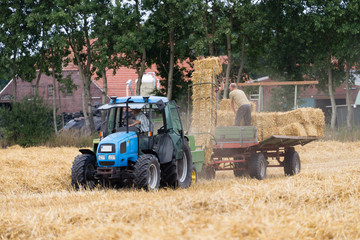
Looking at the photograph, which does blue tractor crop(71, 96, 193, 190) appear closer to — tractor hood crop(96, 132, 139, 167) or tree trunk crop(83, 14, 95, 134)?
tractor hood crop(96, 132, 139, 167)

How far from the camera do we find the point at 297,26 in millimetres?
30781

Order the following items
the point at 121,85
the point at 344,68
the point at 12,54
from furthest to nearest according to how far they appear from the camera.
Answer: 1. the point at 121,85
2. the point at 344,68
3. the point at 12,54

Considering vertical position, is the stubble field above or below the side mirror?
below

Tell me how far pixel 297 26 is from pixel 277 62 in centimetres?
248

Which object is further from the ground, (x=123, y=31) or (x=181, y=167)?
(x=123, y=31)

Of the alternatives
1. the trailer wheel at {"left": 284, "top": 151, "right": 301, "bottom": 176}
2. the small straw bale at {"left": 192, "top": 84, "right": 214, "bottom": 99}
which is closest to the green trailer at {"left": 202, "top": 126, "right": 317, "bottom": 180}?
the trailer wheel at {"left": 284, "top": 151, "right": 301, "bottom": 176}

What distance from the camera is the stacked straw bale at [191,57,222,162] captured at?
15.2 metres

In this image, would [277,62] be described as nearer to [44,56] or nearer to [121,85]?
[44,56]

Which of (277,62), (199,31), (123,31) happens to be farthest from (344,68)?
(123,31)

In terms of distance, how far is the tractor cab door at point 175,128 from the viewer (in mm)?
12109

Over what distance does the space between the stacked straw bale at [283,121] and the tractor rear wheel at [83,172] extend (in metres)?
5.25

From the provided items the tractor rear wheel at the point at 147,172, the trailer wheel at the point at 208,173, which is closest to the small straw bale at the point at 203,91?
the trailer wheel at the point at 208,173

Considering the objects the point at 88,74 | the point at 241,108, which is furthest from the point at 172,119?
the point at 88,74

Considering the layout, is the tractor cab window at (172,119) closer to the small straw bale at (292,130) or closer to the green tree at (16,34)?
the small straw bale at (292,130)
